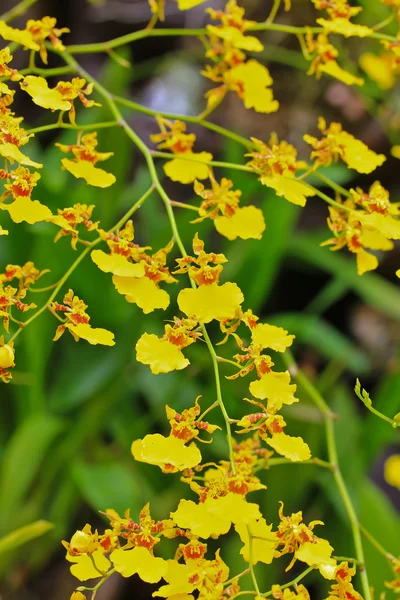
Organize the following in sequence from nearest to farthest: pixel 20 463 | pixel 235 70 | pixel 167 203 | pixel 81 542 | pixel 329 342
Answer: pixel 81 542, pixel 167 203, pixel 235 70, pixel 20 463, pixel 329 342

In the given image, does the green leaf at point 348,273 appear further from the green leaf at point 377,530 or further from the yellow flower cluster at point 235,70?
the yellow flower cluster at point 235,70

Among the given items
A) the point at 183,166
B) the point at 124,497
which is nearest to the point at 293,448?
the point at 183,166

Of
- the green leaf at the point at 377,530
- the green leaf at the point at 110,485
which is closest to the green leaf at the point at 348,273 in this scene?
the green leaf at the point at 377,530

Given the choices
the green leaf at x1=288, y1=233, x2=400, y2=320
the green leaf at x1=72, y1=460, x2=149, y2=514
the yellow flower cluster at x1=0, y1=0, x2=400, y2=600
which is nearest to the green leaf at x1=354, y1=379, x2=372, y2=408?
the yellow flower cluster at x1=0, y1=0, x2=400, y2=600

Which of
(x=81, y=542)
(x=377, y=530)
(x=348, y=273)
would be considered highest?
(x=81, y=542)

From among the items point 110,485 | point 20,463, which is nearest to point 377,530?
point 110,485

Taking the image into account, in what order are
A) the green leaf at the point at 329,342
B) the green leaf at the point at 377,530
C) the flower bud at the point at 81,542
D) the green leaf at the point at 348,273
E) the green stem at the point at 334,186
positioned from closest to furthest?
the flower bud at the point at 81,542 → the green stem at the point at 334,186 → the green leaf at the point at 377,530 → the green leaf at the point at 329,342 → the green leaf at the point at 348,273

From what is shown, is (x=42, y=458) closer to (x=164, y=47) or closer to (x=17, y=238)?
(x=17, y=238)

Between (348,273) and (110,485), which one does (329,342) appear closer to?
(348,273)

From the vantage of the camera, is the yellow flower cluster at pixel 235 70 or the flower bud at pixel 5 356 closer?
the flower bud at pixel 5 356

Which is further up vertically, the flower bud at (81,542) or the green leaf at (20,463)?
the flower bud at (81,542)

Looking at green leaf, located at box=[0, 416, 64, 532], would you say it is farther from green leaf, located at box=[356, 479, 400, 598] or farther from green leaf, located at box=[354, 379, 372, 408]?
green leaf, located at box=[354, 379, 372, 408]
